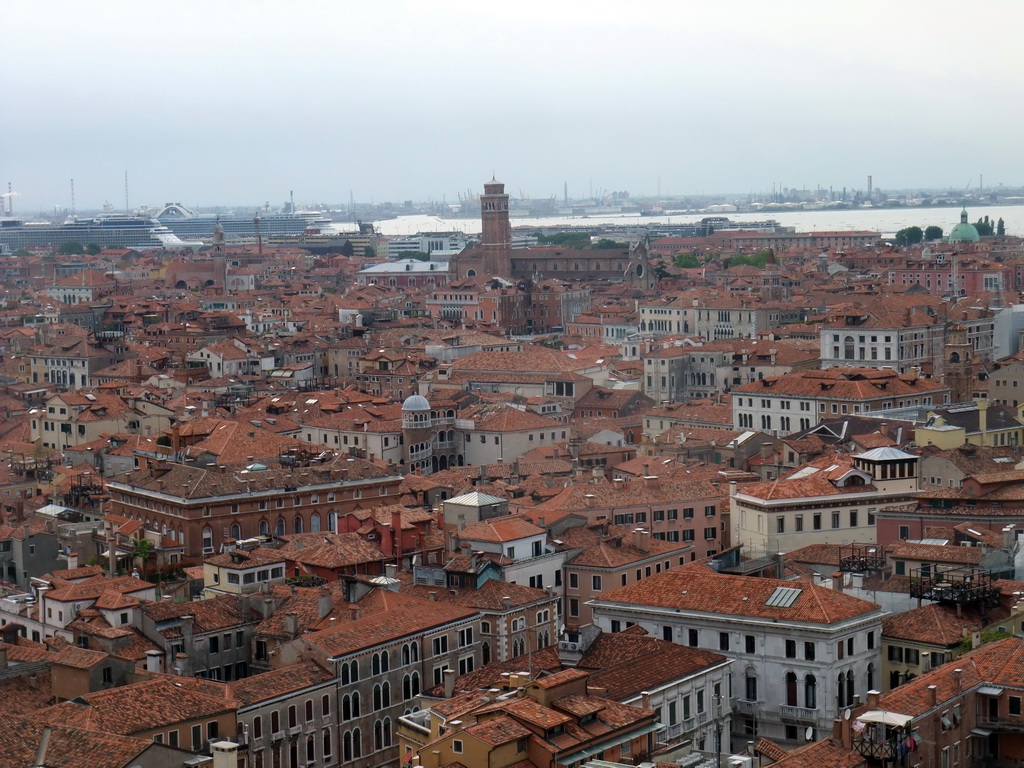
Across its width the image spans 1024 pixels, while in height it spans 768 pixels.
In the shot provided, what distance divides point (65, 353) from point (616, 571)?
111 feet

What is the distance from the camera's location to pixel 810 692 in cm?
1828

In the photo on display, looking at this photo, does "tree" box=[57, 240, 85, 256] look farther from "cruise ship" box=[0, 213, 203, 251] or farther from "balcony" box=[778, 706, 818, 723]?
"balcony" box=[778, 706, 818, 723]

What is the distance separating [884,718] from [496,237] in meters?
80.1

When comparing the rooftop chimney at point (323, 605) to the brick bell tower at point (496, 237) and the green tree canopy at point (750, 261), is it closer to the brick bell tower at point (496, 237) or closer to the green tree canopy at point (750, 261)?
the brick bell tower at point (496, 237)

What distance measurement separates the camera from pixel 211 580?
73.8ft

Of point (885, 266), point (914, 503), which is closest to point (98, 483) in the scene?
point (914, 503)

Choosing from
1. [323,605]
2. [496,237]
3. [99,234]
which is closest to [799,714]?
[323,605]

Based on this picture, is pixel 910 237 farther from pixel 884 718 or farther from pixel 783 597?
pixel 884 718

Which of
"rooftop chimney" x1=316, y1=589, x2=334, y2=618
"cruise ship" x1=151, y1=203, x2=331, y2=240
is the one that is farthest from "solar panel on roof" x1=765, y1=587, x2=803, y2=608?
"cruise ship" x1=151, y1=203, x2=331, y2=240

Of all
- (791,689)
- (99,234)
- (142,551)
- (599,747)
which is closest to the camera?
(599,747)

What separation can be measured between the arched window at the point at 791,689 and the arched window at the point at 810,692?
0.11 meters

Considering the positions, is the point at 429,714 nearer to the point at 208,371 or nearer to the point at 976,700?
the point at 976,700

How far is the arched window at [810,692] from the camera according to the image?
1825cm

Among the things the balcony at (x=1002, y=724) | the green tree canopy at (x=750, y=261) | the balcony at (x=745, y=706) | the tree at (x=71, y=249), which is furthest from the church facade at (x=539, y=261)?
the balcony at (x=1002, y=724)
